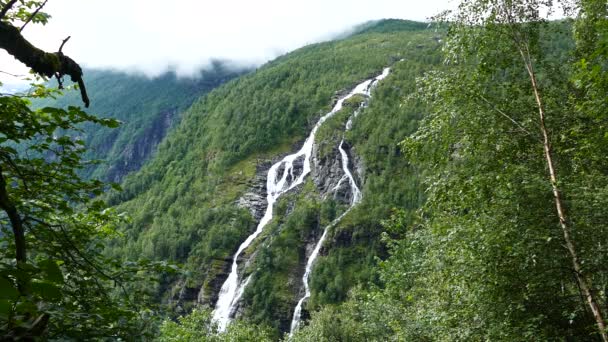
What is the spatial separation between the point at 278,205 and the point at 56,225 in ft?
443

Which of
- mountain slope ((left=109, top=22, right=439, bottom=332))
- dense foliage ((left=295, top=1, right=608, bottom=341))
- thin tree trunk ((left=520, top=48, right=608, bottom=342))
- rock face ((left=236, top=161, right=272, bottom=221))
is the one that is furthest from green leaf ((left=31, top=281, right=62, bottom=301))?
rock face ((left=236, top=161, right=272, bottom=221))

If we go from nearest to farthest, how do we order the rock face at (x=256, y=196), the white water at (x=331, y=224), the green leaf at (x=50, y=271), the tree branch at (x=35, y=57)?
the green leaf at (x=50, y=271)
the tree branch at (x=35, y=57)
the white water at (x=331, y=224)
the rock face at (x=256, y=196)

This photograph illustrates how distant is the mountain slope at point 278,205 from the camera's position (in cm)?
Answer: 11556

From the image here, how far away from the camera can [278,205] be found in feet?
457

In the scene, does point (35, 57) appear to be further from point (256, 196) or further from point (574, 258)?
point (256, 196)

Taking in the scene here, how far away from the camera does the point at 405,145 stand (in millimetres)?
13633

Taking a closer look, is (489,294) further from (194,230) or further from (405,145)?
(194,230)

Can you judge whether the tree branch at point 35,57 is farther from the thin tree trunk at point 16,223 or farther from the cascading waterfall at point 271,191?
the cascading waterfall at point 271,191

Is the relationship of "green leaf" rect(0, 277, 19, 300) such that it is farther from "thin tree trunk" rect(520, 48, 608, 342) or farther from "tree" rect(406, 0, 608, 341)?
"thin tree trunk" rect(520, 48, 608, 342)

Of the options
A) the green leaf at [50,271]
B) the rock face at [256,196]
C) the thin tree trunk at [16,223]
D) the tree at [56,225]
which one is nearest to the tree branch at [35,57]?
the tree at [56,225]

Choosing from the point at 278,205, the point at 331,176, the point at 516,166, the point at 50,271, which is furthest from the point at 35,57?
the point at 331,176

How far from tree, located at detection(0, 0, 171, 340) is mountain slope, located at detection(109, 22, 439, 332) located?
9634 centimetres

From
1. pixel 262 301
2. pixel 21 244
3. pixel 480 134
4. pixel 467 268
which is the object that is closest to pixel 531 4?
pixel 480 134

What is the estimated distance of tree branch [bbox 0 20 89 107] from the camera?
4133 millimetres
